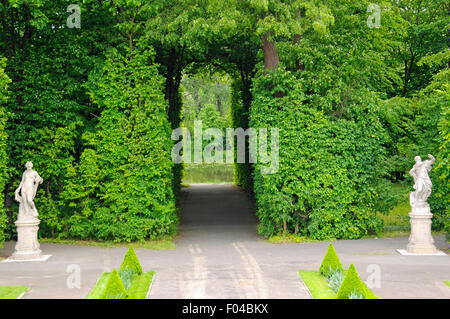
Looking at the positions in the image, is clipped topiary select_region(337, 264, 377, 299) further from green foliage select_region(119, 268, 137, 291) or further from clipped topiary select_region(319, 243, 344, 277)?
green foliage select_region(119, 268, 137, 291)

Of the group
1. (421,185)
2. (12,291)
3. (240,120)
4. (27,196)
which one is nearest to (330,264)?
(421,185)

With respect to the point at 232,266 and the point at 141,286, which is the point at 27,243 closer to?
the point at 141,286

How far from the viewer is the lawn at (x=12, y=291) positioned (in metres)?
12.0

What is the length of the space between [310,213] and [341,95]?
183 inches

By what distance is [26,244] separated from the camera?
17.0 meters

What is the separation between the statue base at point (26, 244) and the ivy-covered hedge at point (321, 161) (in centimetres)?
813

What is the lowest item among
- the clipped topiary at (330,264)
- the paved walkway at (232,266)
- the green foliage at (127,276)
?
the paved walkway at (232,266)

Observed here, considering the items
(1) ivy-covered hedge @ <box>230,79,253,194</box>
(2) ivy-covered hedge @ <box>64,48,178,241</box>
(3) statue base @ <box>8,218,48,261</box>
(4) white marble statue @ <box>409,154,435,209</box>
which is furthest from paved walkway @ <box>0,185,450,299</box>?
(1) ivy-covered hedge @ <box>230,79,253,194</box>

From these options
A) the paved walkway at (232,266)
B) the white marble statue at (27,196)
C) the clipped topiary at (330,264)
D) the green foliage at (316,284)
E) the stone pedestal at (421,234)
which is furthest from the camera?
the white marble statue at (27,196)

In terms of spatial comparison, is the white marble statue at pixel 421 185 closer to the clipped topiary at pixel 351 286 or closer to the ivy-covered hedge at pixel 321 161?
the ivy-covered hedge at pixel 321 161

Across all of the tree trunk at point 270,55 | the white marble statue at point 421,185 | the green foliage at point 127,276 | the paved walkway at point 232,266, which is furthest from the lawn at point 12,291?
the tree trunk at point 270,55

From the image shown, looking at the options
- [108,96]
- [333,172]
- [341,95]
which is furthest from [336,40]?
[108,96]

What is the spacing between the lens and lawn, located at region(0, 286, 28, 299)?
1204 centimetres
